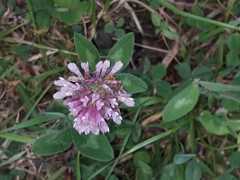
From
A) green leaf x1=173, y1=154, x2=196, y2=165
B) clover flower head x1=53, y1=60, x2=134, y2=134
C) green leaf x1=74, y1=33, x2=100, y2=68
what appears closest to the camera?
clover flower head x1=53, y1=60, x2=134, y2=134

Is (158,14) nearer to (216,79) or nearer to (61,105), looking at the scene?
(216,79)

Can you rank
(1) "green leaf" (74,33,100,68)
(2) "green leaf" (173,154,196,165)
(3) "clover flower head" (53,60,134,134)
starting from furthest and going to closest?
(2) "green leaf" (173,154,196,165) → (1) "green leaf" (74,33,100,68) → (3) "clover flower head" (53,60,134,134)

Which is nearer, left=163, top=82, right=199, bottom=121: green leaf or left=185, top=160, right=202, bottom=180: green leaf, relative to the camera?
left=163, top=82, right=199, bottom=121: green leaf

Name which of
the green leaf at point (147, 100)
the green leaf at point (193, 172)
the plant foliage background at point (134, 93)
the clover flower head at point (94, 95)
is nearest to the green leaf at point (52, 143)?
the plant foliage background at point (134, 93)

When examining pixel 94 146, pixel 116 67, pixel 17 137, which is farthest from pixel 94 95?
pixel 17 137

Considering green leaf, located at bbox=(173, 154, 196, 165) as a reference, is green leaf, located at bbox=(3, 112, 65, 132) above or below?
above

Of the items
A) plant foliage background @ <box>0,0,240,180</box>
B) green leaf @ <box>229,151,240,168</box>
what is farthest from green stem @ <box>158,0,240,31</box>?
green leaf @ <box>229,151,240,168</box>

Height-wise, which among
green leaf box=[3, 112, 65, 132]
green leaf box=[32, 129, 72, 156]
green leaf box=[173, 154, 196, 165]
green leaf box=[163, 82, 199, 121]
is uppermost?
green leaf box=[163, 82, 199, 121]

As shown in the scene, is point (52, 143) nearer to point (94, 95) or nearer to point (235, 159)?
point (94, 95)

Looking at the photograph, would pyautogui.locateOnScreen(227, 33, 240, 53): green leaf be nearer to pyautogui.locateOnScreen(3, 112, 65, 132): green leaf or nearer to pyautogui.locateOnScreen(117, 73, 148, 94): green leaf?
pyautogui.locateOnScreen(117, 73, 148, 94): green leaf
